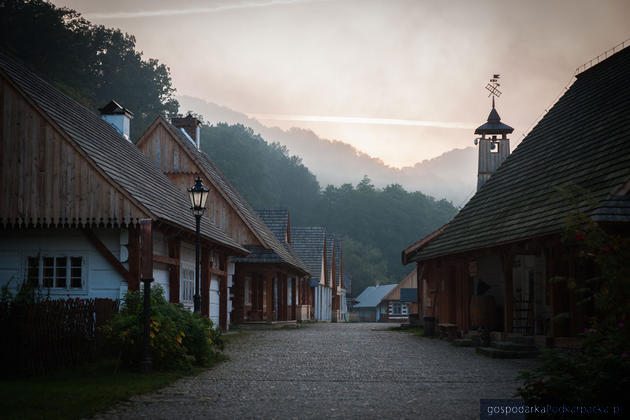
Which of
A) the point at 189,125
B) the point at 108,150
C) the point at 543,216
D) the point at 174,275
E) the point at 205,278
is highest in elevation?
the point at 189,125

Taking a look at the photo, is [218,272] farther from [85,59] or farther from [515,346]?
[85,59]

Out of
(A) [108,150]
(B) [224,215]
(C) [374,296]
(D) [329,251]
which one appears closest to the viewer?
(A) [108,150]

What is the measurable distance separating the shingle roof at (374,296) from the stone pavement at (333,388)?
59.7 meters

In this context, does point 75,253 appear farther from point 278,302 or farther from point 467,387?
point 278,302

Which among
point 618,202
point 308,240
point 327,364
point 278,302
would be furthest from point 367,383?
point 308,240

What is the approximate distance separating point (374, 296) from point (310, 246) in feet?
92.6

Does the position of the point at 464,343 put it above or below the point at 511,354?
below

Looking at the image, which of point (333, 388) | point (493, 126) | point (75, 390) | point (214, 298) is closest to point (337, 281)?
point (493, 126)

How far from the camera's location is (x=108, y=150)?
757 inches

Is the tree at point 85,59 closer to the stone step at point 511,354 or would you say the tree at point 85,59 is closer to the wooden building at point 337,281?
the wooden building at point 337,281

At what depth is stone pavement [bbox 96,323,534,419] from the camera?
26.7 ft

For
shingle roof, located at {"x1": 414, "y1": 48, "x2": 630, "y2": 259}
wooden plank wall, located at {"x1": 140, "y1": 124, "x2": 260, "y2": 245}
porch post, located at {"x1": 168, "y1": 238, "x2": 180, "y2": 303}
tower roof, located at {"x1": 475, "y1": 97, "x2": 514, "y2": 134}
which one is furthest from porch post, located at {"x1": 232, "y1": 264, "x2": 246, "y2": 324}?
tower roof, located at {"x1": 475, "y1": 97, "x2": 514, "y2": 134}

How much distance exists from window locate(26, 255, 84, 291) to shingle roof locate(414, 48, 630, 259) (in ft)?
35.1

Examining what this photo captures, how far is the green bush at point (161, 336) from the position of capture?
11789mm
